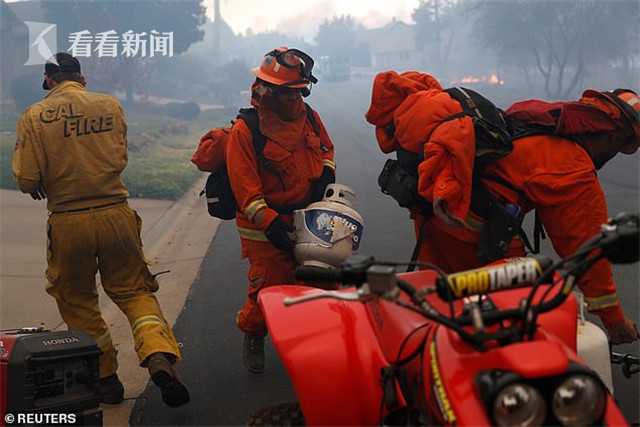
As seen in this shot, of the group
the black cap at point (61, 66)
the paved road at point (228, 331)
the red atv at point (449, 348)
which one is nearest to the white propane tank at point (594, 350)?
the red atv at point (449, 348)

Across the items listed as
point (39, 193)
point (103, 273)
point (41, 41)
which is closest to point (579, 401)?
point (103, 273)

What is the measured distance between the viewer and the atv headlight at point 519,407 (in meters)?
1.99

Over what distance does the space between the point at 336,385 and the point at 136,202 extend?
11119 millimetres

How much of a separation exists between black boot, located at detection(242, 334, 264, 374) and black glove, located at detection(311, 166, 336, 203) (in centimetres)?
95

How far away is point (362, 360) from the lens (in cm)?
258

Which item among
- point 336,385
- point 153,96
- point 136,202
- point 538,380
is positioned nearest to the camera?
point 538,380

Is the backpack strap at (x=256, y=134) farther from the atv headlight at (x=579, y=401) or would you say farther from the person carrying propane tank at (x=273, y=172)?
the atv headlight at (x=579, y=401)

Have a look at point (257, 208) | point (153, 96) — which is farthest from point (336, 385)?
point (153, 96)

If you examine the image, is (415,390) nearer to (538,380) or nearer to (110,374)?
(538,380)

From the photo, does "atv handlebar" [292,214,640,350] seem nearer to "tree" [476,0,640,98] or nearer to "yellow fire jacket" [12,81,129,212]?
"yellow fire jacket" [12,81,129,212]

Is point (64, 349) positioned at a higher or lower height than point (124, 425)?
higher

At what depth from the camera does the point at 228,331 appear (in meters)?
5.76

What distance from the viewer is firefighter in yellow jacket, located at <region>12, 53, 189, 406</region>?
13.9ft

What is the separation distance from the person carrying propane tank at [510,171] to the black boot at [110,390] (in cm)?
193
